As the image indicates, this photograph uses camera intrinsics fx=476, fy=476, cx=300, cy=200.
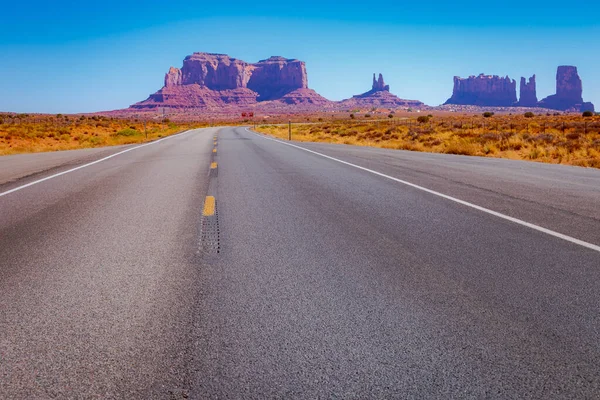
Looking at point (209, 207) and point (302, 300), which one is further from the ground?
point (209, 207)

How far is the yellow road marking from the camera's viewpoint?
6.90 m

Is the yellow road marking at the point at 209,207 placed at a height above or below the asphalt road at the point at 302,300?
above

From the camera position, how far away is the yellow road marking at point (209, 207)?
6902 mm

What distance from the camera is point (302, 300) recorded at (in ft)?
11.5

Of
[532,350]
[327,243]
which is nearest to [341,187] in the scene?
[327,243]

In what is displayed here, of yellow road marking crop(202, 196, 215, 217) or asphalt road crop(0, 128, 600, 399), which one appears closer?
asphalt road crop(0, 128, 600, 399)

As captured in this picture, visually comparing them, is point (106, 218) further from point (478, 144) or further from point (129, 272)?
point (478, 144)

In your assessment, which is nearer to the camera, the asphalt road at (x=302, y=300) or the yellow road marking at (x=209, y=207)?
Result: the asphalt road at (x=302, y=300)

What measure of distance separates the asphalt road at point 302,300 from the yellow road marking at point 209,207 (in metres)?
0.10

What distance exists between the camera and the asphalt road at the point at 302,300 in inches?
97.0

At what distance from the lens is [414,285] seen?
3805 mm

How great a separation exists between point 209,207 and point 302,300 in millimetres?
4176

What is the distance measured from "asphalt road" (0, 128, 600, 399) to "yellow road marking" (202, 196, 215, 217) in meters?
0.10

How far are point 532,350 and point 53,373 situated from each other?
2.64 meters
